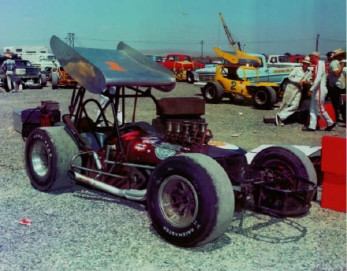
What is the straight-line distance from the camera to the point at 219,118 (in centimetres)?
1176

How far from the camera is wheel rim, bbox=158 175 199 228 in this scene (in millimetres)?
3566

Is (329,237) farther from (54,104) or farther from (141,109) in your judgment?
(141,109)

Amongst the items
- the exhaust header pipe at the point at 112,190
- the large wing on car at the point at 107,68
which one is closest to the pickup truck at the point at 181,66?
the large wing on car at the point at 107,68

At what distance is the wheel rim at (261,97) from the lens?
1373 centimetres

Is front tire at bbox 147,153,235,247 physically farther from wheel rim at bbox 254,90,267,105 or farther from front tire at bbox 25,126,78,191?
wheel rim at bbox 254,90,267,105

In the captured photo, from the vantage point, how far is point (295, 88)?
A: 10.2 meters

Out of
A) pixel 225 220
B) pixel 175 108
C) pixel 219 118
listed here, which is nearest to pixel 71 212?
pixel 225 220

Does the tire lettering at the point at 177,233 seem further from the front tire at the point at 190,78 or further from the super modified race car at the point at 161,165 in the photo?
the front tire at the point at 190,78

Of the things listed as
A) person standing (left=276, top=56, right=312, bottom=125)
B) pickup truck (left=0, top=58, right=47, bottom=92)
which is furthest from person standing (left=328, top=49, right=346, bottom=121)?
pickup truck (left=0, top=58, right=47, bottom=92)

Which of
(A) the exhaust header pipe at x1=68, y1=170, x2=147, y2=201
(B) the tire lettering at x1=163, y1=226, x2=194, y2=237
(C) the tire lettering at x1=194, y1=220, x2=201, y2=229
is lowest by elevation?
(B) the tire lettering at x1=163, y1=226, x2=194, y2=237

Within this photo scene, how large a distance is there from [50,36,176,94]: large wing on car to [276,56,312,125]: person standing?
19.3ft

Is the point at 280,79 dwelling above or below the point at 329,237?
above

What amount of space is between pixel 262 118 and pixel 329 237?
324 inches

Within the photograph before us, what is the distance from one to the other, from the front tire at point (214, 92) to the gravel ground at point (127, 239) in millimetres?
10285
